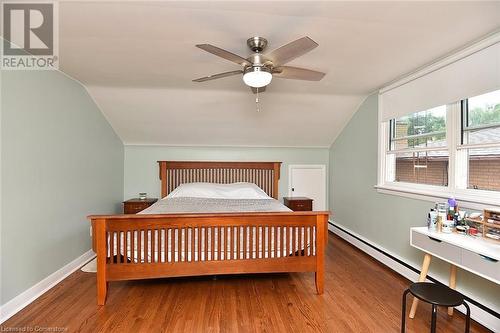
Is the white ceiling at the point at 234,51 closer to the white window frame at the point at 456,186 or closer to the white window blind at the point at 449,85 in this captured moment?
the white window blind at the point at 449,85

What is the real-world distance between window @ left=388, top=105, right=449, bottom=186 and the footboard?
1.32 meters

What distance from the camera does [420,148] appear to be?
2.79 metres

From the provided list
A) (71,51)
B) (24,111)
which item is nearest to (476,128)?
(71,51)

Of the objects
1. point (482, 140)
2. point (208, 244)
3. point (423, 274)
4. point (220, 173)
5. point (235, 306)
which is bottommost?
point (235, 306)

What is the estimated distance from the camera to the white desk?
152 centimetres

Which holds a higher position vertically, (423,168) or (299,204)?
(423,168)

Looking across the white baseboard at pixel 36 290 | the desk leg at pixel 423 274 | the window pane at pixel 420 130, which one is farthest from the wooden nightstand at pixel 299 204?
the white baseboard at pixel 36 290

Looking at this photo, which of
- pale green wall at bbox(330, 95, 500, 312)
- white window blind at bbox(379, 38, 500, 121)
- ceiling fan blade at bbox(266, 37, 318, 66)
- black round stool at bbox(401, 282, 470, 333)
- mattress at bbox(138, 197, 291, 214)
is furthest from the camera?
mattress at bbox(138, 197, 291, 214)

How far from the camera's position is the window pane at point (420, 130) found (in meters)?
2.57

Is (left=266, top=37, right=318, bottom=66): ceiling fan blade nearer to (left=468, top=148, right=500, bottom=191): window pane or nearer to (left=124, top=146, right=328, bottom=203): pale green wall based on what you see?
(left=468, top=148, right=500, bottom=191): window pane

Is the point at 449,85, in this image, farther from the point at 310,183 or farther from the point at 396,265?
the point at 310,183

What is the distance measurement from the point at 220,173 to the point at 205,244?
7.33 feet

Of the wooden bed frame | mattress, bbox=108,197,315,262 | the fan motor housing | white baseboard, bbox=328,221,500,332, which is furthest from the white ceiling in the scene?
white baseboard, bbox=328,221,500,332

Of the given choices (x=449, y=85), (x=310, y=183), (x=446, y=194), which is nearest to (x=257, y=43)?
(x=449, y=85)
